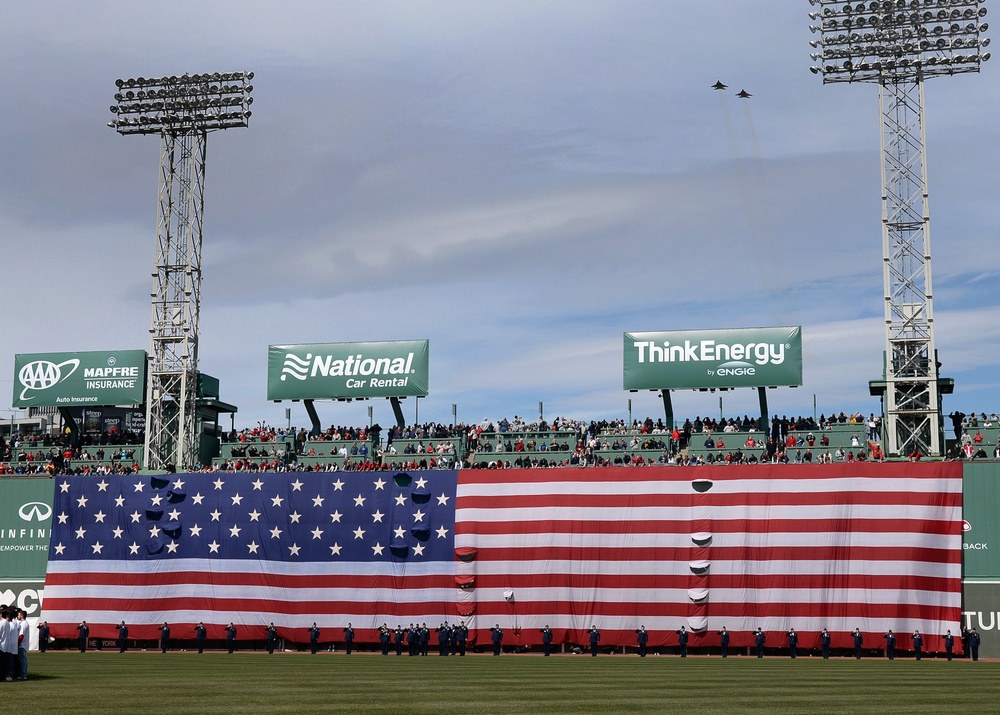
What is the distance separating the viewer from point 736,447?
4972 cm

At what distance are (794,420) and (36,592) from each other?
34.0 meters

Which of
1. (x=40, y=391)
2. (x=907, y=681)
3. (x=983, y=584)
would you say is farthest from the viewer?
(x=40, y=391)

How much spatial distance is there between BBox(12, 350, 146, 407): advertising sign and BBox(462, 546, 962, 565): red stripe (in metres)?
21.9

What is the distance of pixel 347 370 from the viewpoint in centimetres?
5581

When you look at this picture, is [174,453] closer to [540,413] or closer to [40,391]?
[40,391]

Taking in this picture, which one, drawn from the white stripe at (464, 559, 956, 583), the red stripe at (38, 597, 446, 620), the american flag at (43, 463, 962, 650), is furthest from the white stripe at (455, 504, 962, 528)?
the red stripe at (38, 597, 446, 620)

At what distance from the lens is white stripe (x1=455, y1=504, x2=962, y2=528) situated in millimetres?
42844

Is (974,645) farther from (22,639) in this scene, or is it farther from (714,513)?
(22,639)

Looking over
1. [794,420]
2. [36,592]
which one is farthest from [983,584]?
[36,592]

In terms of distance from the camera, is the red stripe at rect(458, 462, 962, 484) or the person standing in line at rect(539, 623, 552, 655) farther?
the person standing in line at rect(539, 623, 552, 655)

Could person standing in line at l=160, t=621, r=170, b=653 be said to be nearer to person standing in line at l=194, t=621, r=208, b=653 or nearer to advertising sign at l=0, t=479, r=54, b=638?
person standing in line at l=194, t=621, r=208, b=653

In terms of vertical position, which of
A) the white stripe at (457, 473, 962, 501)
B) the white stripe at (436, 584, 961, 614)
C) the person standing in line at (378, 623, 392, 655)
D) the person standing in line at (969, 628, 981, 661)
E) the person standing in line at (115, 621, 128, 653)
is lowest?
the person standing in line at (115, 621, 128, 653)

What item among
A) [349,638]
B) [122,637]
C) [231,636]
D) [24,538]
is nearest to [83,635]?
[122,637]

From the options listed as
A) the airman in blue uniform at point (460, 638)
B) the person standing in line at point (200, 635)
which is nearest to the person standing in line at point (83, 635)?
the person standing in line at point (200, 635)
